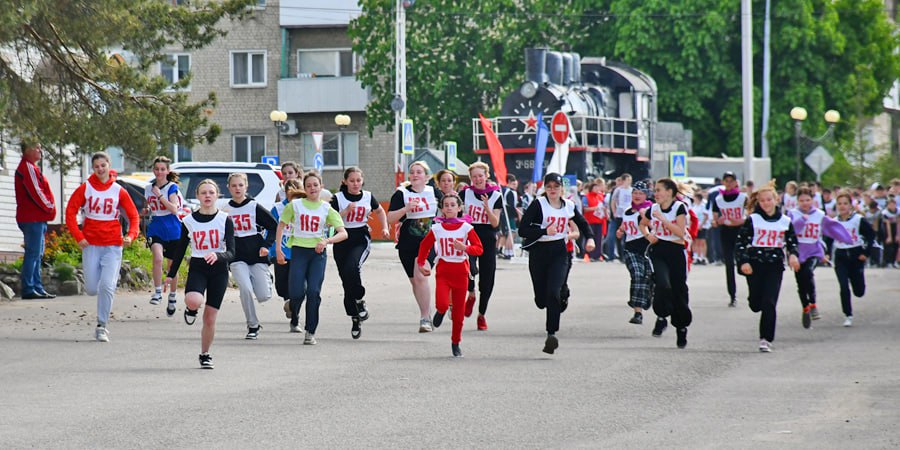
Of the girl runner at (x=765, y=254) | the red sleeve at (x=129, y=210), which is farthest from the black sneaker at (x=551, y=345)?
the red sleeve at (x=129, y=210)

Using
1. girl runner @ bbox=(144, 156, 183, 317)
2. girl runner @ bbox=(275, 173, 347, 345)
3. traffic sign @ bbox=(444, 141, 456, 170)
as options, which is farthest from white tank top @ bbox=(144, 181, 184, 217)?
traffic sign @ bbox=(444, 141, 456, 170)

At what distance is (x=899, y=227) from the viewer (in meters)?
34.1

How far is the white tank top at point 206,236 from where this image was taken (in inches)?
545

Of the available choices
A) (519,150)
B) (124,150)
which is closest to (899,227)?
(519,150)

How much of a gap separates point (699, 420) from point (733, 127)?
47.4m

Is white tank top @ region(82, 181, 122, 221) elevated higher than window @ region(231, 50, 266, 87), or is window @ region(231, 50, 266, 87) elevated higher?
window @ region(231, 50, 266, 87)

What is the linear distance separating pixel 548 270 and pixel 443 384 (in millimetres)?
3328

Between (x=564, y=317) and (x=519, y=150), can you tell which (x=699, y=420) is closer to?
(x=564, y=317)

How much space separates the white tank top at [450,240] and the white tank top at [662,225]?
2.29 metres

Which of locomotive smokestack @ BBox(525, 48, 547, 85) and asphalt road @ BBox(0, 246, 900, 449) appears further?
locomotive smokestack @ BBox(525, 48, 547, 85)

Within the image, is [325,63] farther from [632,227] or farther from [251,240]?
[251,240]

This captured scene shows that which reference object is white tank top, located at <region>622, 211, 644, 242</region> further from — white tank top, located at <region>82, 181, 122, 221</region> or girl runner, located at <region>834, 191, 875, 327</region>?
white tank top, located at <region>82, 181, 122, 221</region>

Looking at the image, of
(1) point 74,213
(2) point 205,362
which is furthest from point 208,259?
(1) point 74,213

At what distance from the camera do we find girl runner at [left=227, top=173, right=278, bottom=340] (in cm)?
1582
